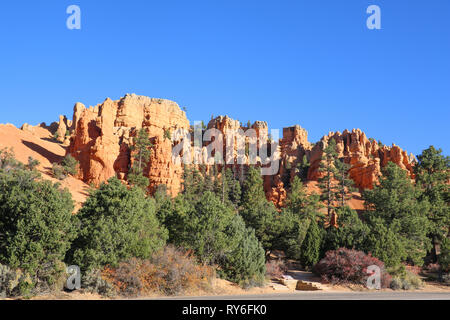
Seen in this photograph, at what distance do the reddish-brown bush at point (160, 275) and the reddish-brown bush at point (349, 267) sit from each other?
1276cm

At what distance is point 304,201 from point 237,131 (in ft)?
145

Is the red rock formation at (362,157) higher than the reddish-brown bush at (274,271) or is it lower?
higher

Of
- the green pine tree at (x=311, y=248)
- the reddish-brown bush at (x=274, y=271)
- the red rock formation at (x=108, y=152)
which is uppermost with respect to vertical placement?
the red rock formation at (x=108, y=152)

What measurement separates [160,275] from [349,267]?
17618 millimetres

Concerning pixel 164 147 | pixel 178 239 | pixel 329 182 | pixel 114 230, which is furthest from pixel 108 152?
pixel 114 230

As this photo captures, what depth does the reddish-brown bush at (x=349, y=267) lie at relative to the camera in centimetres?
3312

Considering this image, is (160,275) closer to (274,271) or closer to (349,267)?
(274,271)

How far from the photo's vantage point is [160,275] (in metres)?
24.9

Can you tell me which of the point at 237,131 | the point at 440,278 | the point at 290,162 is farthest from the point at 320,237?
the point at 237,131

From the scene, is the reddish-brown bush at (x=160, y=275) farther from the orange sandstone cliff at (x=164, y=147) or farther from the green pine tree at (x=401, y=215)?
the orange sandstone cliff at (x=164, y=147)

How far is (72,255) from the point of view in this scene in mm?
23812

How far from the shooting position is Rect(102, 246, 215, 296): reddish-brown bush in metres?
23.7

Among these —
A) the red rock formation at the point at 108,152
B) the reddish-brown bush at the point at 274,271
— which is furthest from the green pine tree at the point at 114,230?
the red rock formation at the point at 108,152

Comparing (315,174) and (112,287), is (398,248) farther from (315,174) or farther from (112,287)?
(315,174)
